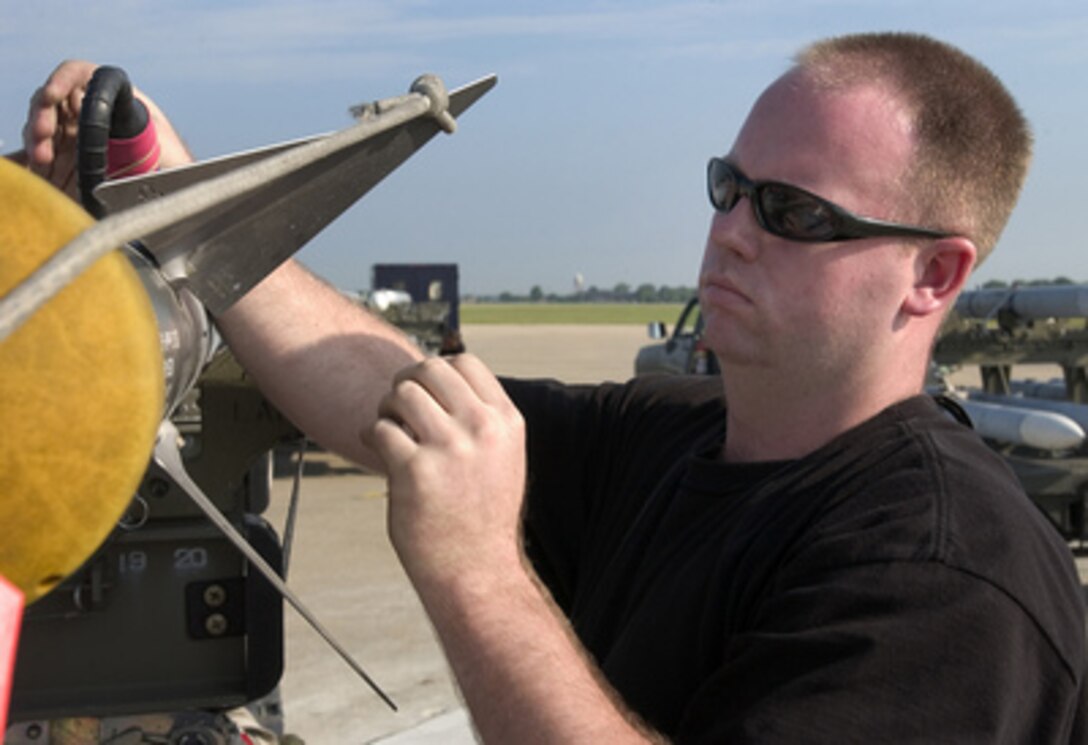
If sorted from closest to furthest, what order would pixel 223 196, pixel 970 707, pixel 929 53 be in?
pixel 223 196 → pixel 970 707 → pixel 929 53

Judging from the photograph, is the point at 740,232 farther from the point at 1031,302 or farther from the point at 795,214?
the point at 1031,302

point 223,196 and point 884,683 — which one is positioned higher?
point 223,196

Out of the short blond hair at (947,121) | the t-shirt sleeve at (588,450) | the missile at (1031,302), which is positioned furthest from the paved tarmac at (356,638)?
the short blond hair at (947,121)

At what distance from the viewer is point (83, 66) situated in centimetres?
207

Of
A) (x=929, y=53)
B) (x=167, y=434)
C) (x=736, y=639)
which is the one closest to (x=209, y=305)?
(x=167, y=434)

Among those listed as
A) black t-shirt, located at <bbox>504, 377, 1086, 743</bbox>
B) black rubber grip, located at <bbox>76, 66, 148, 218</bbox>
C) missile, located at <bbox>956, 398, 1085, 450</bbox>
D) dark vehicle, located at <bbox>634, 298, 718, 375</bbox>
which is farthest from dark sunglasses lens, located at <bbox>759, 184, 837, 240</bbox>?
dark vehicle, located at <bbox>634, 298, 718, 375</bbox>

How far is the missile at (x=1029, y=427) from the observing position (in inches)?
365

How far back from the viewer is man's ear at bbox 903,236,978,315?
1931mm

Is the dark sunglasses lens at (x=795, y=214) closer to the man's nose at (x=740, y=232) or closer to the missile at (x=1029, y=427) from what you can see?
the man's nose at (x=740, y=232)

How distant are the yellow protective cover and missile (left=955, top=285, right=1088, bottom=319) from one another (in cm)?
1171

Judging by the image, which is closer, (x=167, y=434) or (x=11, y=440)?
(x=11, y=440)

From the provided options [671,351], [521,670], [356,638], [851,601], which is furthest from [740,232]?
[671,351]

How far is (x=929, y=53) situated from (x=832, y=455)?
0.62 metres

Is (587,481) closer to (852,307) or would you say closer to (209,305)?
(852,307)
